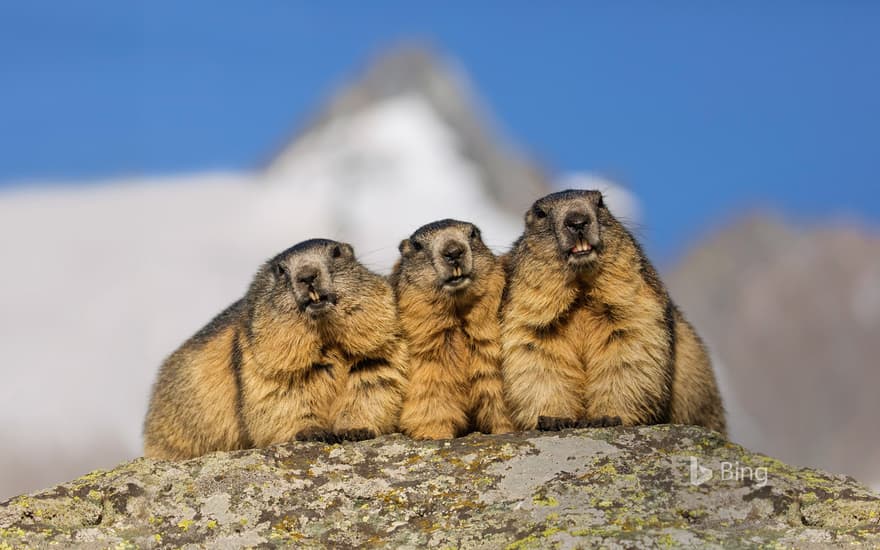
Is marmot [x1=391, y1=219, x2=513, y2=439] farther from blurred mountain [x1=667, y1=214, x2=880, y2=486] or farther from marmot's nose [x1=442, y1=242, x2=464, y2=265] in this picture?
blurred mountain [x1=667, y1=214, x2=880, y2=486]

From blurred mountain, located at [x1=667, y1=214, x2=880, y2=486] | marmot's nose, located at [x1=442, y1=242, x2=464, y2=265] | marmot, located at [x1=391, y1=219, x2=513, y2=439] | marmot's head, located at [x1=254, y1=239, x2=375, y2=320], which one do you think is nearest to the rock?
marmot, located at [x1=391, y1=219, x2=513, y2=439]

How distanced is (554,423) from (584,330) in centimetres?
104

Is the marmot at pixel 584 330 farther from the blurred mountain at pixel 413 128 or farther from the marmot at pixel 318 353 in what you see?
the blurred mountain at pixel 413 128

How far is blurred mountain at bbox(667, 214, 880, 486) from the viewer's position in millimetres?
36375

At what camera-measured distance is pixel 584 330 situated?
1155 centimetres

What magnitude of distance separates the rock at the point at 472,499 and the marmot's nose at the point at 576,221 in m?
1.95

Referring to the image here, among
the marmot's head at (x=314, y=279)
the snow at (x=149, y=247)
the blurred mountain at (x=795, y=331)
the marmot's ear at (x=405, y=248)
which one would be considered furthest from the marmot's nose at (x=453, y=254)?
the blurred mountain at (x=795, y=331)

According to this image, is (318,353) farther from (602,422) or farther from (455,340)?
(602,422)

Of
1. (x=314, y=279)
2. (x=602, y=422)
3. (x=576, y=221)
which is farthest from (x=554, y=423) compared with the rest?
(x=314, y=279)

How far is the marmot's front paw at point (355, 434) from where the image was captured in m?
11.0

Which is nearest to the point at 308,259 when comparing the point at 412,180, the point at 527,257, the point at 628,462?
the point at 527,257

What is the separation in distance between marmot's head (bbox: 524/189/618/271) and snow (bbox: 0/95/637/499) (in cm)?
2384

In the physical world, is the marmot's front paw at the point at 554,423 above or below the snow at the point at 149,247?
below

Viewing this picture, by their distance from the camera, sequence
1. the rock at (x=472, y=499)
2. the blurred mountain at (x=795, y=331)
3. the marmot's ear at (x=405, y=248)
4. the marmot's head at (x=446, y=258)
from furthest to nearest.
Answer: the blurred mountain at (x=795, y=331)
the marmot's ear at (x=405, y=248)
the marmot's head at (x=446, y=258)
the rock at (x=472, y=499)
